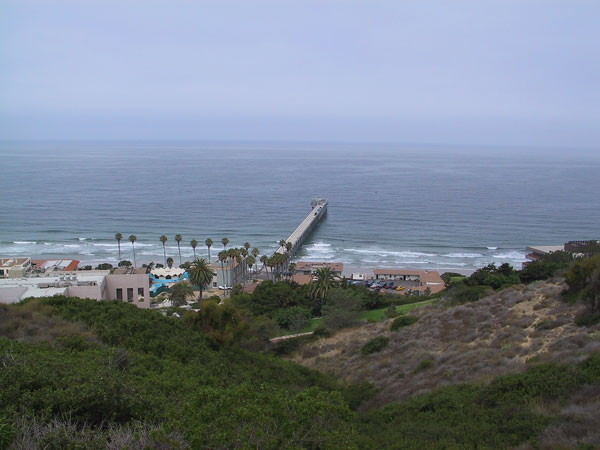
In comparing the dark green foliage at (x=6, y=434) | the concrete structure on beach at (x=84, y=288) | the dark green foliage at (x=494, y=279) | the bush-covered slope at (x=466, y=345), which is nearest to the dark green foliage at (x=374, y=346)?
the bush-covered slope at (x=466, y=345)

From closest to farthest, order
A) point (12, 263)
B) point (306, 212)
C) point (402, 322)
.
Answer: point (402, 322) → point (12, 263) → point (306, 212)

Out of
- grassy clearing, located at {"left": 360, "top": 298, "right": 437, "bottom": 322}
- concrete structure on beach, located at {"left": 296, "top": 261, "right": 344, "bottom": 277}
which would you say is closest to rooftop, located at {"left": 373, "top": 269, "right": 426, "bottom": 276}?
concrete structure on beach, located at {"left": 296, "top": 261, "right": 344, "bottom": 277}

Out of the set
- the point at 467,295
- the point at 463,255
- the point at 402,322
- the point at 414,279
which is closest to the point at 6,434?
the point at 402,322

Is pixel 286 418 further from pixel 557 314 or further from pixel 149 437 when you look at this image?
pixel 557 314

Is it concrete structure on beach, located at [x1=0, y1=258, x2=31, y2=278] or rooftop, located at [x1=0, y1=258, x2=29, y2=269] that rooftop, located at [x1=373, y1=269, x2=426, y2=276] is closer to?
concrete structure on beach, located at [x1=0, y1=258, x2=31, y2=278]

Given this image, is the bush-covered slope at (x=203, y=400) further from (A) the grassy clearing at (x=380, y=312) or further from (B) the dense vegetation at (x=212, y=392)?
(A) the grassy clearing at (x=380, y=312)

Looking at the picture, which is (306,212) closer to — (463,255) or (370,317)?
(463,255)
